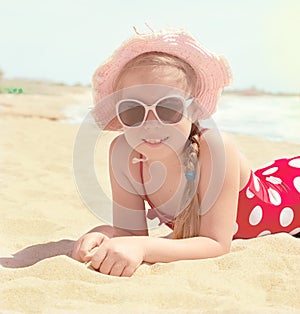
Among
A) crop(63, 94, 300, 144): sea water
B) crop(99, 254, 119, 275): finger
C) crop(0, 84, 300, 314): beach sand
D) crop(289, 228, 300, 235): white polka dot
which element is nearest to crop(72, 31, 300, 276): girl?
crop(99, 254, 119, 275): finger

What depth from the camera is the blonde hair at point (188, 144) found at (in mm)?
2596

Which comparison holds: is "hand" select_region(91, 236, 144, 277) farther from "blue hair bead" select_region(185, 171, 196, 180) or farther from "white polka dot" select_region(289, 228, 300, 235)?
"white polka dot" select_region(289, 228, 300, 235)

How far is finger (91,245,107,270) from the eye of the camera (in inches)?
92.5

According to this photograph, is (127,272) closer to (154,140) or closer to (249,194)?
(154,140)

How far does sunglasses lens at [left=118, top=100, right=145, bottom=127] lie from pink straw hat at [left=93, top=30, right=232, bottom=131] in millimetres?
216

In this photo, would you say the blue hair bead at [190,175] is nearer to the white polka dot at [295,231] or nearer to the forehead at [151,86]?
the forehead at [151,86]

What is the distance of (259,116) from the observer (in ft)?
46.8

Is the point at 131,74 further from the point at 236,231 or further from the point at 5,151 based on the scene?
the point at 5,151

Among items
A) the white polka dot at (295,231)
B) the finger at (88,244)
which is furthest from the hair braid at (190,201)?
the white polka dot at (295,231)

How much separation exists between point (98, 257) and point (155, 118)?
1.91ft

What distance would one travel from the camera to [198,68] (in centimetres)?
271

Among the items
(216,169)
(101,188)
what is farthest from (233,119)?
(216,169)

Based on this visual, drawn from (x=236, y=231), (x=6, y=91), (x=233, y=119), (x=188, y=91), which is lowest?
(x=6, y=91)

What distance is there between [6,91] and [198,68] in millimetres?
17106
